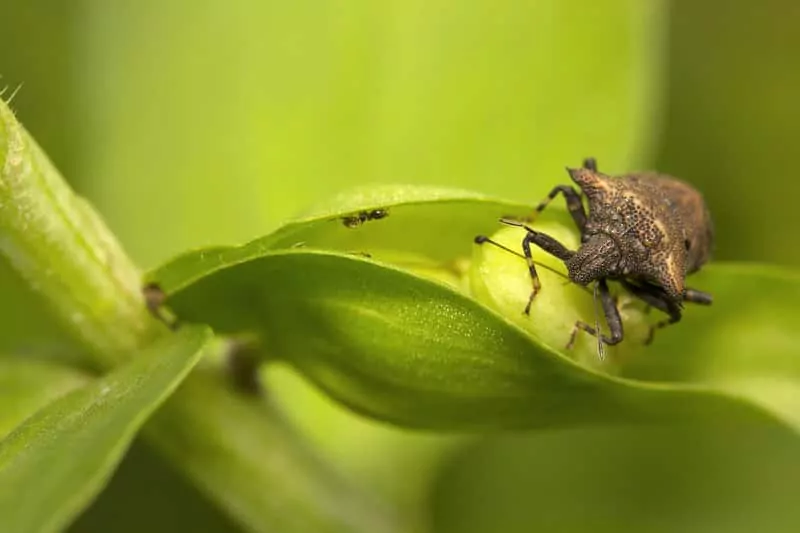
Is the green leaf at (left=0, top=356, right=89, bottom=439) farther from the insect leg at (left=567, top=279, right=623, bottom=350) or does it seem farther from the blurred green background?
the insect leg at (left=567, top=279, right=623, bottom=350)

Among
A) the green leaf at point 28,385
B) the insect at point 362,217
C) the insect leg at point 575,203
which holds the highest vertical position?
the insect at point 362,217

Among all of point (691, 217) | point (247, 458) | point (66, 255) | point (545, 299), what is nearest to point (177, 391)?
point (247, 458)

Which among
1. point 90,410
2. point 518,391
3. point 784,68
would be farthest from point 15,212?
point 784,68

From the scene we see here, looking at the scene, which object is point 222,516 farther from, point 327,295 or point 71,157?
point 327,295

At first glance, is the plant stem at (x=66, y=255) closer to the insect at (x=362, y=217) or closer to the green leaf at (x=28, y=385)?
the green leaf at (x=28, y=385)

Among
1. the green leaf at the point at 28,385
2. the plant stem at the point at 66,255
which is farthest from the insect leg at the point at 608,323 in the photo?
the green leaf at the point at 28,385

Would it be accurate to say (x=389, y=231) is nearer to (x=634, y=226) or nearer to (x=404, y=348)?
(x=404, y=348)

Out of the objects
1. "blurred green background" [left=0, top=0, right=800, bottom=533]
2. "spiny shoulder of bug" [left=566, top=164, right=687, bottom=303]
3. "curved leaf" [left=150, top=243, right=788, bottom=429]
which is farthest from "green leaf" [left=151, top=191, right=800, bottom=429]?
"blurred green background" [left=0, top=0, right=800, bottom=533]
